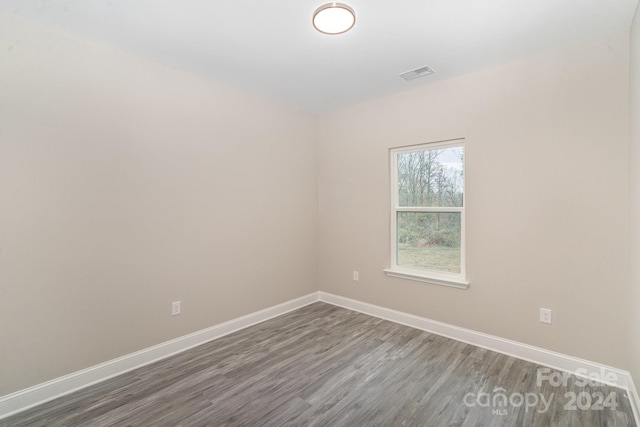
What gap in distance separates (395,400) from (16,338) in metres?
2.60

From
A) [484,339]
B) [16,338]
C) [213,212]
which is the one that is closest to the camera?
[16,338]

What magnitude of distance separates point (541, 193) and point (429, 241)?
114cm

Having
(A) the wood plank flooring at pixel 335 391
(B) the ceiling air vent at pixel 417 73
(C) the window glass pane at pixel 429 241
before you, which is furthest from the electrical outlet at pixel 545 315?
(B) the ceiling air vent at pixel 417 73

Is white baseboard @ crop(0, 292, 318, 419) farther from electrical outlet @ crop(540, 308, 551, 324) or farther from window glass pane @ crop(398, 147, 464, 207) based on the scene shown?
electrical outlet @ crop(540, 308, 551, 324)

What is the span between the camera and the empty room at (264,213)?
6.40ft

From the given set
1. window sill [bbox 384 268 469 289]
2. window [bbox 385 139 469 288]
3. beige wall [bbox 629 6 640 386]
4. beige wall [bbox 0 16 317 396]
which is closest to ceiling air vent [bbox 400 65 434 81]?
window [bbox 385 139 469 288]

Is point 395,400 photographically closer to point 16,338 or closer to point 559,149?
point 559,149

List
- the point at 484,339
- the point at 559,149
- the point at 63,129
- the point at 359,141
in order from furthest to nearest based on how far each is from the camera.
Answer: the point at 359,141
the point at 484,339
the point at 559,149
the point at 63,129

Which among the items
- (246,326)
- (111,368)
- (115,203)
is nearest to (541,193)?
(246,326)

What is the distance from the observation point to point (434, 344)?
113 inches

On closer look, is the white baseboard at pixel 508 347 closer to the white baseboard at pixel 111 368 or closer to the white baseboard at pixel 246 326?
the white baseboard at pixel 246 326

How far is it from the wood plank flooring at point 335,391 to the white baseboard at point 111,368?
6 cm

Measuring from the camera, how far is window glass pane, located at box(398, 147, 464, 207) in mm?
3072

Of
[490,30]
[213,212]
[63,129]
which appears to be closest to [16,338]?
[63,129]
